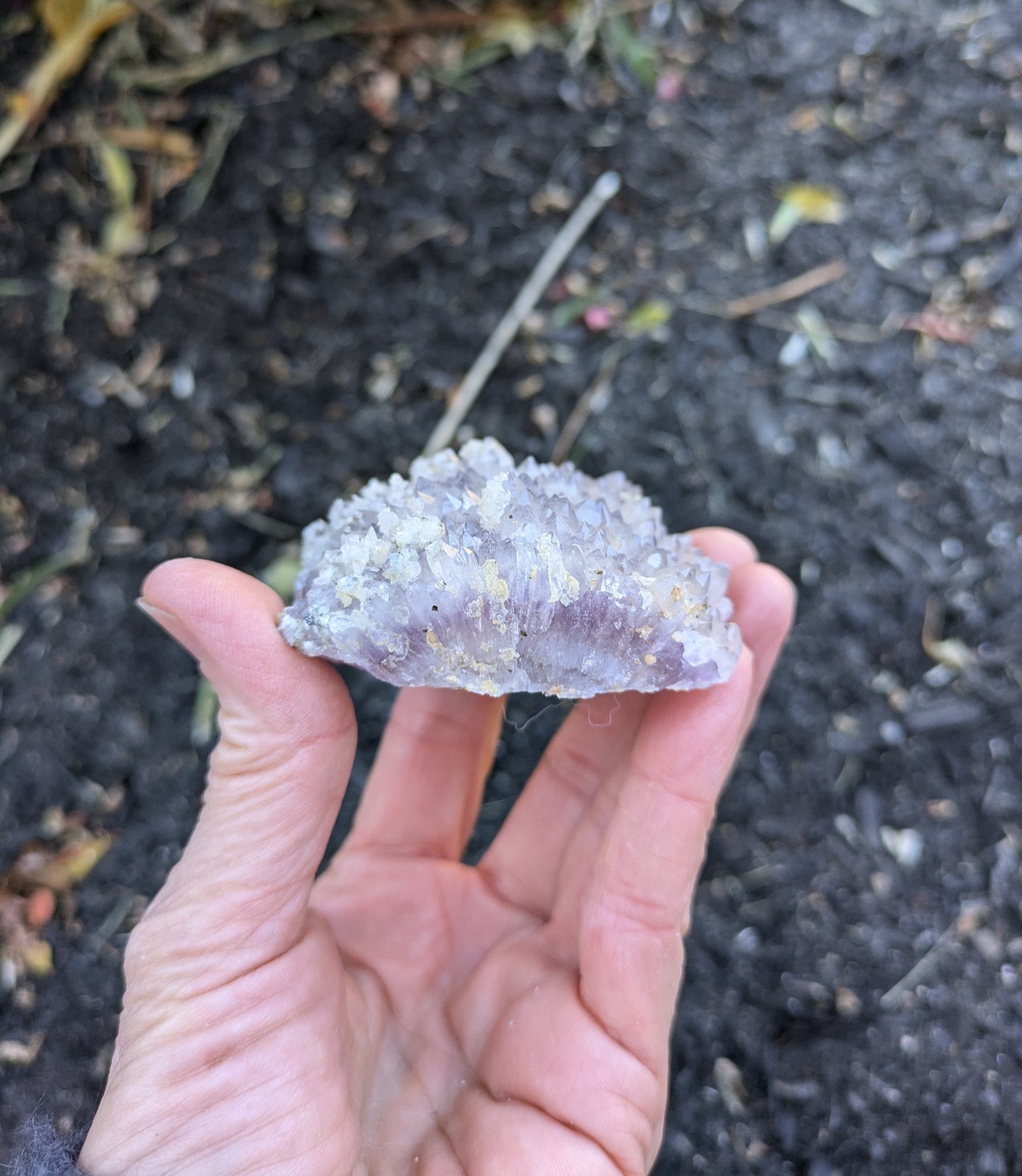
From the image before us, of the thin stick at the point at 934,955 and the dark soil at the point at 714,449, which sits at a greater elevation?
the dark soil at the point at 714,449

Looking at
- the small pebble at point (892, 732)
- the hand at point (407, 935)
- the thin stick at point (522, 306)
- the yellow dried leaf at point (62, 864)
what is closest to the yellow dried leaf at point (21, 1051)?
the yellow dried leaf at point (62, 864)

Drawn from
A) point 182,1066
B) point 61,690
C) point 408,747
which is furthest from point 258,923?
point 61,690

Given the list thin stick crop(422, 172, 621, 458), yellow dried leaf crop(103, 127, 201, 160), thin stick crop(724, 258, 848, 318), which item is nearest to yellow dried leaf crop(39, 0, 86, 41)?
yellow dried leaf crop(103, 127, 201, 160)

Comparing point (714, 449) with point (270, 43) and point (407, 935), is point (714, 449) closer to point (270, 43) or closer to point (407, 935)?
point (407, 935)

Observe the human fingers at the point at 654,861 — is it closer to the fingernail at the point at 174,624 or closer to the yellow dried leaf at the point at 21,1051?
the fingernail at the point at 174,624

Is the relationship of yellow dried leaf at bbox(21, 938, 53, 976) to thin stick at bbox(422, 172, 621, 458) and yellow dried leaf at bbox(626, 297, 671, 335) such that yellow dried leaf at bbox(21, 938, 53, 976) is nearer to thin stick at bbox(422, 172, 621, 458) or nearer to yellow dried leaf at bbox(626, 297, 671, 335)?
thin stick at bbox(422, 172, 621, 458)

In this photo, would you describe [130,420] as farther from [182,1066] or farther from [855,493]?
[855,493]

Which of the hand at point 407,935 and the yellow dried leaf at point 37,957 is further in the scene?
the yellow dried leaf at point 37,957

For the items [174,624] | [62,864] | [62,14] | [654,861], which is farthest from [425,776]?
[62,14]
